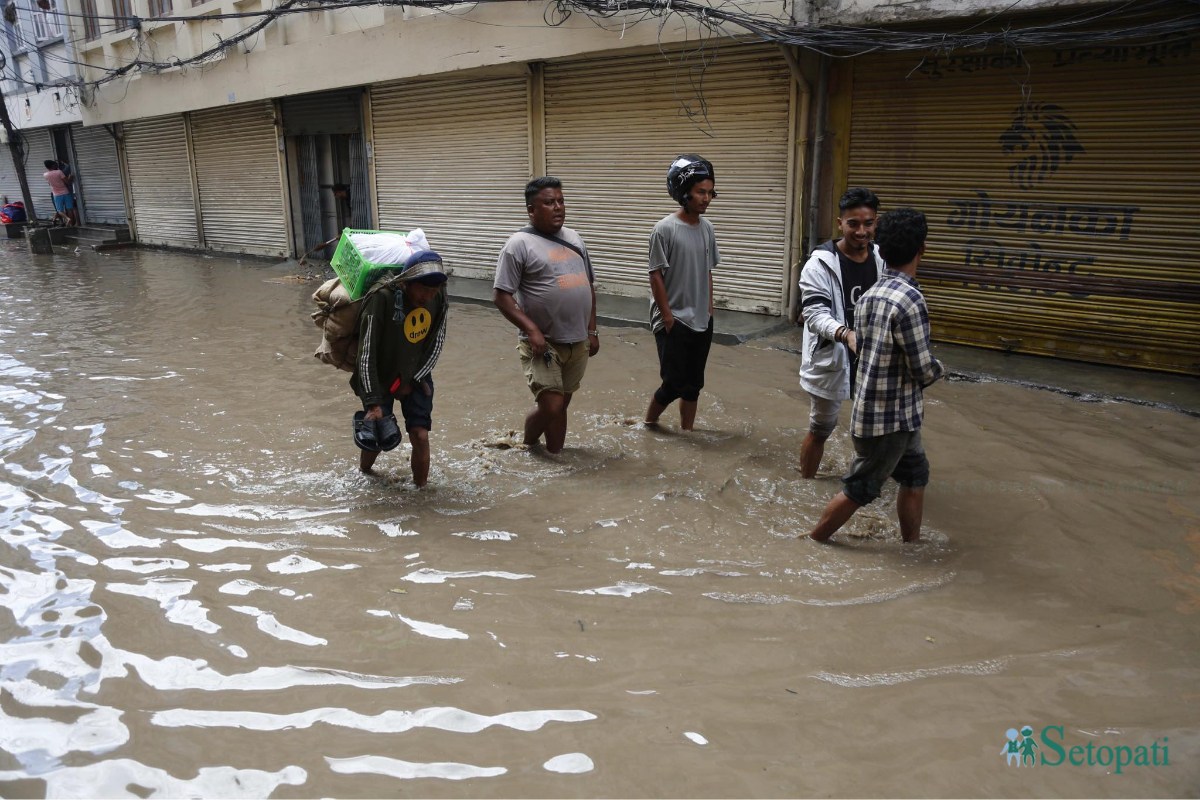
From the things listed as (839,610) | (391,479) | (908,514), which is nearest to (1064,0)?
(908,514)

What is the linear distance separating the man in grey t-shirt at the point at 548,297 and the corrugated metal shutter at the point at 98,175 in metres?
21.0

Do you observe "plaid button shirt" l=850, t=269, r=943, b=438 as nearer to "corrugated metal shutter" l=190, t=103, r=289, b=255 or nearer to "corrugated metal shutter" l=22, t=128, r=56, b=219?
"corrugated metal shutter" l=190, t=103, r=289, b=255

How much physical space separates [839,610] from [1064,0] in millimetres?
5194

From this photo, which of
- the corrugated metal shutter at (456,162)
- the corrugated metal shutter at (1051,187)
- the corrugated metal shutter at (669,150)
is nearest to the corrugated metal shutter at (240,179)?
the corrugated metal shutter at (456,162)

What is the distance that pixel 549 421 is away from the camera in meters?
5.10

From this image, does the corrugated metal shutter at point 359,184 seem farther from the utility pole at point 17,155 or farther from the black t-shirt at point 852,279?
the black t-shirt at point 852,279

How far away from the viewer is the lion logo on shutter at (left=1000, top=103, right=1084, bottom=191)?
6.95 m

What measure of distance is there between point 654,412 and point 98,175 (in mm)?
22696

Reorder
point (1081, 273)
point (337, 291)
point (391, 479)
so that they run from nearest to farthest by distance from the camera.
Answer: point (337, 291) < point (391, 479) < point (1081, 273)

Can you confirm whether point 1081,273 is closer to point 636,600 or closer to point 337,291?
point 636,600

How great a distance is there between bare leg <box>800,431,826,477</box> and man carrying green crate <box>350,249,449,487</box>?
2089mm

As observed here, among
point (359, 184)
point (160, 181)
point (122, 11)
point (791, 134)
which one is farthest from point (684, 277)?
point (122, 11)

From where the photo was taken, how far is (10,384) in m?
7.19

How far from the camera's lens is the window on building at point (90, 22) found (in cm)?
1981
